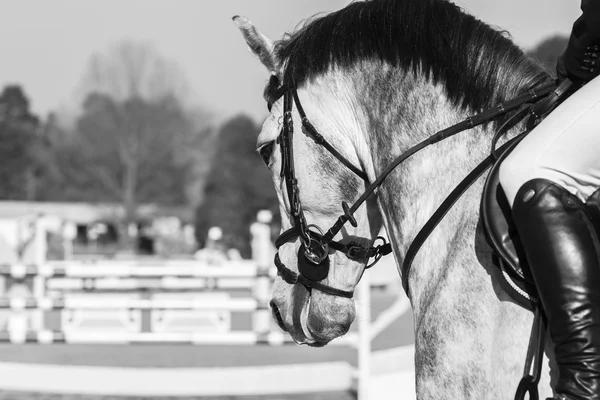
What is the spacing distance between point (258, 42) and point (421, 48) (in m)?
0.64

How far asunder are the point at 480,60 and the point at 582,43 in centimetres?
35

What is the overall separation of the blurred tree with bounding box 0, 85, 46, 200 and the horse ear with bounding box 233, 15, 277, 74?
76698mm

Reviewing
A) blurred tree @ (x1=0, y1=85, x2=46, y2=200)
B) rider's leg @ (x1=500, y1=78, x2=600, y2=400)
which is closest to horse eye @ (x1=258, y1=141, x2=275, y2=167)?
rider's leg @ (x1=500, y1=78, x2=600, y2=400)

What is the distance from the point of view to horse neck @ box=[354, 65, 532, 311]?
2285 millimetres

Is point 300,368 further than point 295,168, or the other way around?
point 300,368

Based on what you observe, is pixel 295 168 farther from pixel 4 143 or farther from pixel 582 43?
pixel 4 143

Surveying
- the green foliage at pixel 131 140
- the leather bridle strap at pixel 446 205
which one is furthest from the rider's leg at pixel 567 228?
the green foliage at pixel 131 140

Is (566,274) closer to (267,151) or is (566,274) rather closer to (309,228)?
(309,228)

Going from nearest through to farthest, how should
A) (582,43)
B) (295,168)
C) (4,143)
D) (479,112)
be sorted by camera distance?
(582,43) → (479,112) → (295,168) → (4,143)

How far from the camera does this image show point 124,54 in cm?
6556

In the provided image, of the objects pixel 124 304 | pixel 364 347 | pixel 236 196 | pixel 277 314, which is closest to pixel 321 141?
pixel 277 314

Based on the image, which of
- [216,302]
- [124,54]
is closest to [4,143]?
[124,54]

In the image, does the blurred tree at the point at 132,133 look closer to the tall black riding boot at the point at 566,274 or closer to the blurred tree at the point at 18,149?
the blurred tree at the point at 18,149

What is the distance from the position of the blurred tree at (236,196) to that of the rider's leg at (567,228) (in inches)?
1341
